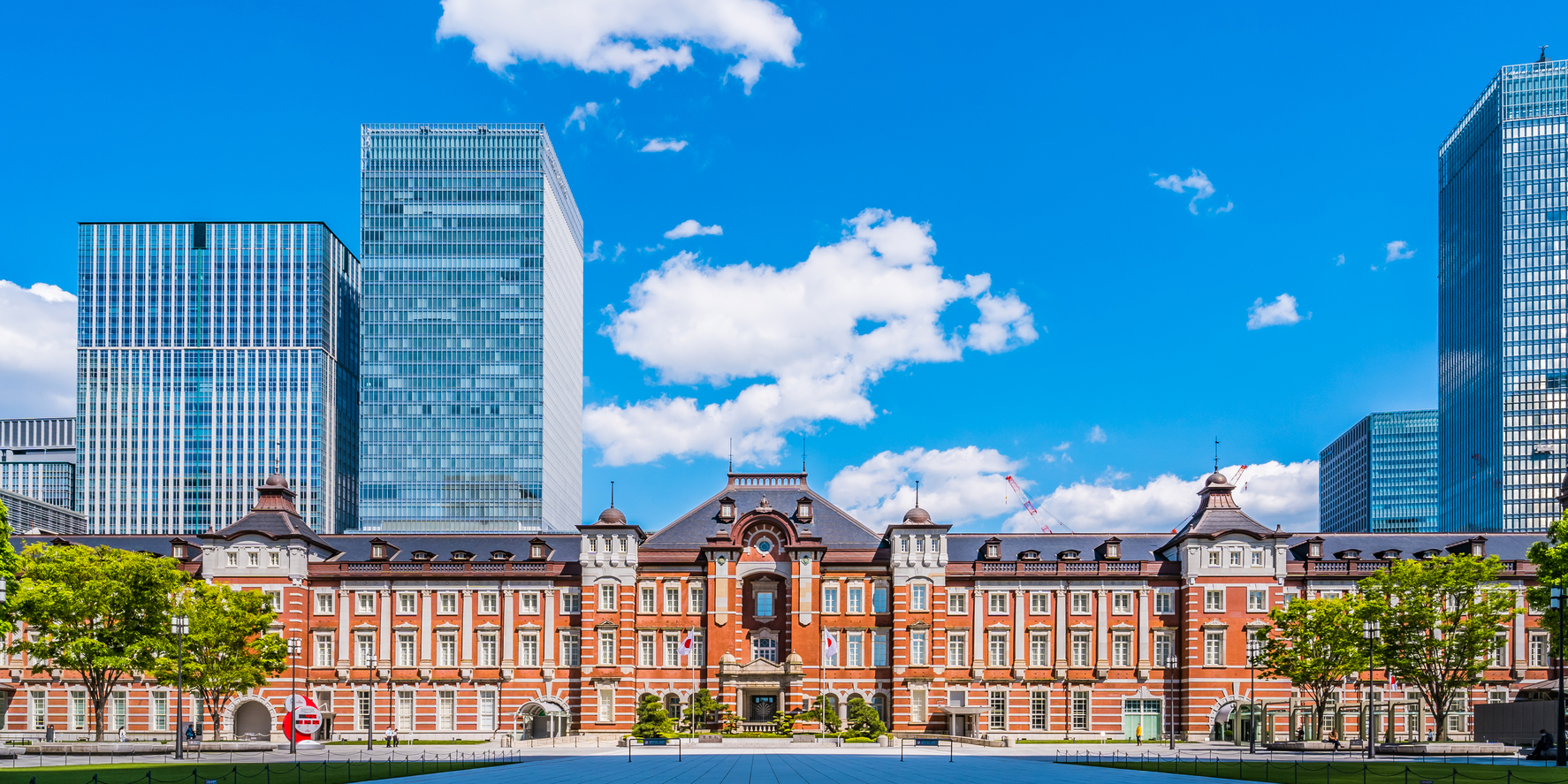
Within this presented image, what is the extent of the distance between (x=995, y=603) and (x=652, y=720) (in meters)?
25.4

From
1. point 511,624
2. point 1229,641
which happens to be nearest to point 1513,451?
point 1229,641

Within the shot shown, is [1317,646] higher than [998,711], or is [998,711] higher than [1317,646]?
[1317,646]

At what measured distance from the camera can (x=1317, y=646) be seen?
80.9 m

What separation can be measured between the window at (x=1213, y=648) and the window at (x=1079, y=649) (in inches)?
307

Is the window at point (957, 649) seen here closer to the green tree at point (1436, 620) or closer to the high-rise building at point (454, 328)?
the green tree at point (1436, 620)

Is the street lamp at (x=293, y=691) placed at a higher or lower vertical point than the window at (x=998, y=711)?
higher

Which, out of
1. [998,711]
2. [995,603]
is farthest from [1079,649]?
[998,711]

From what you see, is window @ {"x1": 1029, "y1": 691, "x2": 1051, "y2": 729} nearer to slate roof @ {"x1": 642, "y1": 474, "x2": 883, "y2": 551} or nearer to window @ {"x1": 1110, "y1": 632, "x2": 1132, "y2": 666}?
window @ {"x1": 1110, "y1": 632, "x2": 1132, "y2": 666}

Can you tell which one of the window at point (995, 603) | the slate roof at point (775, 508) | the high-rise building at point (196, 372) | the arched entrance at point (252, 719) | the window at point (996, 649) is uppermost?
the high-rise building at point (196, 372)

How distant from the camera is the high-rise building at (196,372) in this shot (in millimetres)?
180750

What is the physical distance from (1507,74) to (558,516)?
472ft

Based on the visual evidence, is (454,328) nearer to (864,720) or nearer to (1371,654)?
(864,720)

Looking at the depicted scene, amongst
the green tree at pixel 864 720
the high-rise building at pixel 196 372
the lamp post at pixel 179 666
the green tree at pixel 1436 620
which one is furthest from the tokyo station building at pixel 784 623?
the high-rise building at pixel 196 372

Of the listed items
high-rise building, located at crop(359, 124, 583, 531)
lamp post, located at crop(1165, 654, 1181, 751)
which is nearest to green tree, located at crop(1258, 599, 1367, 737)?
lamp post, located at crop(1165, 654, 1181, 751)
